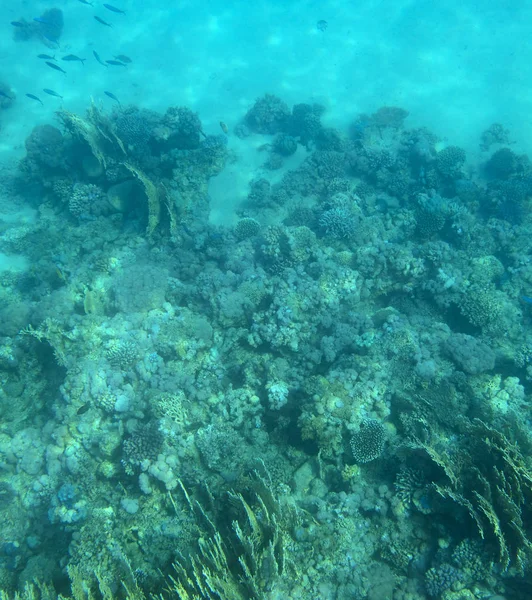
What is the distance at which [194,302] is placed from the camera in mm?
9125

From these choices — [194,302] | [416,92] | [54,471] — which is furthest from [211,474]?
[416,92]

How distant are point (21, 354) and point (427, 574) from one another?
363 inches

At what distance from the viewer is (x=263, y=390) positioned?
741cm

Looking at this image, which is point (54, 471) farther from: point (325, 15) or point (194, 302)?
point (325, 15)

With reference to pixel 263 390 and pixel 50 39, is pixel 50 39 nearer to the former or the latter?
pixel 50 39

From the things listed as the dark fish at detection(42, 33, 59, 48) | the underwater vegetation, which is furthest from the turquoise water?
the dark fish at detection(42, 33, 59, 48)

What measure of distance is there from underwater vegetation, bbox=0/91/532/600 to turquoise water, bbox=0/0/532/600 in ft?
0.15

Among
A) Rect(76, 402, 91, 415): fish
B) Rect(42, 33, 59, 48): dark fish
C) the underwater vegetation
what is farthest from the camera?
Rect(42, 33, 59, 48): dark fish

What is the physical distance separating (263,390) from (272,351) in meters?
0.95

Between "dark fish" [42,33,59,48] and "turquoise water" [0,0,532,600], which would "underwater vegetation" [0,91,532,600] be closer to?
"turquoise water" [0,0,532,600]

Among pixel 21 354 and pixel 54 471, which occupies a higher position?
pixel 21 354

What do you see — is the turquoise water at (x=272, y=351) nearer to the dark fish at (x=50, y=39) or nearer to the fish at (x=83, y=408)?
the fish at (x=83, y=408)

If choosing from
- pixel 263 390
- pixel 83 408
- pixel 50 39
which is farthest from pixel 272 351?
pixel 50 39

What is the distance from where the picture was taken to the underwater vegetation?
515 cm
